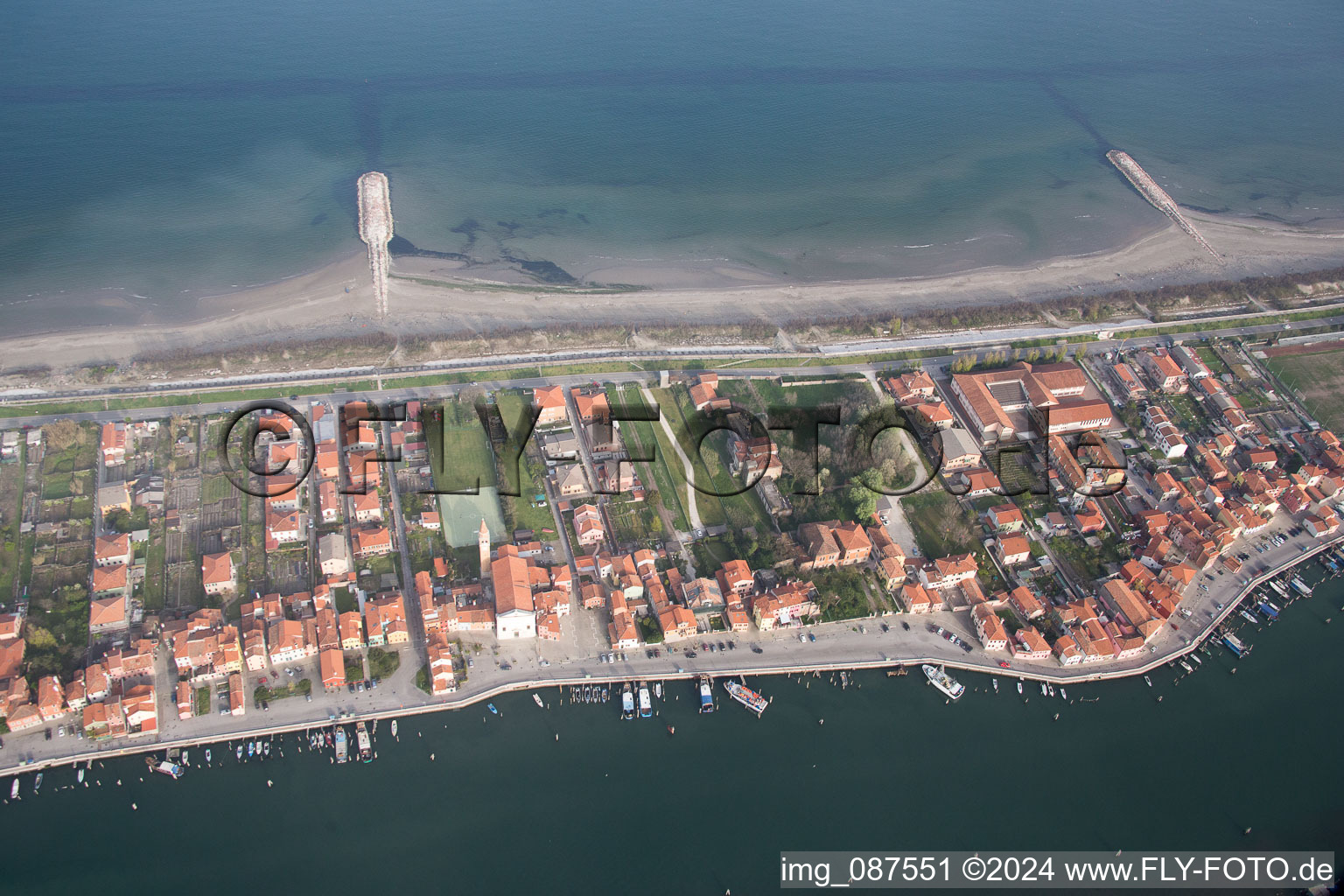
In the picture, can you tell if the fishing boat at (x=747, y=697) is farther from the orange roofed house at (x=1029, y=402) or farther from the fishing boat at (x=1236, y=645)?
the orange roofed house at (x=1029, y=402)

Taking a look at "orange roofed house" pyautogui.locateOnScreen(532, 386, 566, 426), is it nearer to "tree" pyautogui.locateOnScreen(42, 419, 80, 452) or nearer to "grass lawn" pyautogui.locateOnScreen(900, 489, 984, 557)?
"grass lawn" pyautogui.locateOnScreen(900, 489, 984, 557)

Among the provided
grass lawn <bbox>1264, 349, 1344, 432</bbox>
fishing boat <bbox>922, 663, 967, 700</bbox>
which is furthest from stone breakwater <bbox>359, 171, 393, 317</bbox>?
grass lawn <bbox>1264, 349, 1344, 432</bbox>

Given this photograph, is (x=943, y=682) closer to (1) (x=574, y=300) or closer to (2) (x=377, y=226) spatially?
(1) (x=574, y=300)

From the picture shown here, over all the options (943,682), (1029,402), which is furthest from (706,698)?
(1029,402)

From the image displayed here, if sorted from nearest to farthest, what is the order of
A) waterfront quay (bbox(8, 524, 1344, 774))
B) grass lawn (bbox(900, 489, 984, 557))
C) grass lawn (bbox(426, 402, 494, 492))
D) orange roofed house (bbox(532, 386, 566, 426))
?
waterfront quay (bbox(8, 524, 1344, 774)) < grass lawn (bbox(900, 489, 984, 557)) < grass lawn (bbox(426, 402, 494, 492)) < orange roofed house (bbox(532, 386, 566, 426))

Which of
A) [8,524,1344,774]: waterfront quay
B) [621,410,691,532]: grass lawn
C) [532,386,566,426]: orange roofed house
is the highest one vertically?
[532,386,566,426]: orange roofed house

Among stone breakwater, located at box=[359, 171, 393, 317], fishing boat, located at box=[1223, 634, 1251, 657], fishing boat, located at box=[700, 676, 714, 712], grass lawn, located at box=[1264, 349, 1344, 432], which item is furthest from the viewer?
stone breakwater, located at box=[359, 171, 393, 317]

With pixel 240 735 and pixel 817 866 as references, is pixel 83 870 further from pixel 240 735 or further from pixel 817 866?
pixel 817 866

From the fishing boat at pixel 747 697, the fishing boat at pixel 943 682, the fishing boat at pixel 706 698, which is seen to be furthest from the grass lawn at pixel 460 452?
the fishing boat at pixel 943 682
